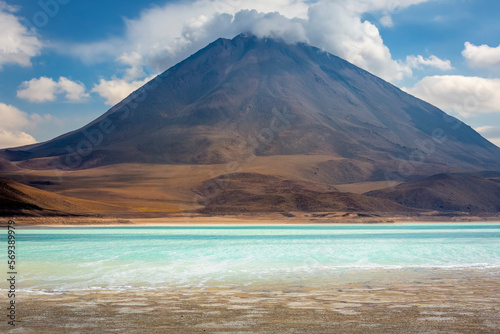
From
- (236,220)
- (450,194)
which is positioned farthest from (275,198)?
(450,194)

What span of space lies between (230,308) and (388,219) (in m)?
83.4

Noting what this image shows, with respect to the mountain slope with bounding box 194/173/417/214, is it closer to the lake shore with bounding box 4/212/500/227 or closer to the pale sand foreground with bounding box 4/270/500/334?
the lake shore with bounding box 4/212/500/227

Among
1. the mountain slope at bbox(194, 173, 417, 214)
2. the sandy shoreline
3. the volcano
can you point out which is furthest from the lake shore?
the volcano

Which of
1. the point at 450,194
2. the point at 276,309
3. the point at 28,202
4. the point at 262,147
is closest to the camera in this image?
the point at 276,309

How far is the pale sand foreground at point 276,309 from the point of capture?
9367 millimetres

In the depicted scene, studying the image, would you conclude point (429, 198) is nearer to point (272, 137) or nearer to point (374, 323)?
point (272, 137)

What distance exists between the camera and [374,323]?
9.68 meters

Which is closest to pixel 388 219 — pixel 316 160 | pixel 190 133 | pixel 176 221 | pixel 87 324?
pixel 176 221

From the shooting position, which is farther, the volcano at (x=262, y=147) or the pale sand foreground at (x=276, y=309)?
the volcano at (x=262, y=147)

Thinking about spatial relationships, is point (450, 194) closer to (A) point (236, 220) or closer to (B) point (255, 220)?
(B) point (255, 220)

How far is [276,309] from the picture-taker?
11.3m

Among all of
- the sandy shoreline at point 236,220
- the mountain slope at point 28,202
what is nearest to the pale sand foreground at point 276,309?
the sandy shoreline at point 236,220

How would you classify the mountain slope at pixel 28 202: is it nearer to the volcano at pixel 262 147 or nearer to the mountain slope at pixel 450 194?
the volcano at pixel 262 147

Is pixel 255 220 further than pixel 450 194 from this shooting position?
No
